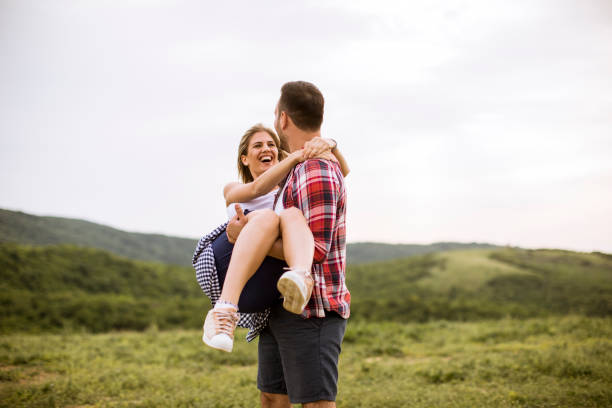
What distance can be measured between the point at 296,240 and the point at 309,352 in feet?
2.09

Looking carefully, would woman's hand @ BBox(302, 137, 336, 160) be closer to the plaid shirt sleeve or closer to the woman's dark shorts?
the plaid shirt sleeve

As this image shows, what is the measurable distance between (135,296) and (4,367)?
11.8m

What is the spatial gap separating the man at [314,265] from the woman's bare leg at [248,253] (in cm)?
22

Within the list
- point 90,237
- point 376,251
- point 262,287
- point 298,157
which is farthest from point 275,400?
point 376,251

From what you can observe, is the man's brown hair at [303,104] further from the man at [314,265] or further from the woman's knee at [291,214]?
the woman's knee at [291,214]

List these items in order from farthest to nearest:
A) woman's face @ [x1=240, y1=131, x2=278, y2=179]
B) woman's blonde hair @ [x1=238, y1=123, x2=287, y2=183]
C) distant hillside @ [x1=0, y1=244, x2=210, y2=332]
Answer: distant hillside @ [x1=0, y1=244, x2=210, y2=332]
woman's blonde hair @ [x1=238, y1=123, x2=287, y2=183]
woman's face @ [x1=240, y1=131, x2=278, y2=179]

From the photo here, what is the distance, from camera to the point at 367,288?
20.6m

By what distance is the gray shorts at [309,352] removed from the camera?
2.38 metres

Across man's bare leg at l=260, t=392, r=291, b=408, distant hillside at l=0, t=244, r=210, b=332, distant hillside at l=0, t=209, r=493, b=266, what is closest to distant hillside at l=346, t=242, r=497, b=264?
distant hillside at l=0, t=209, r=493, b=266

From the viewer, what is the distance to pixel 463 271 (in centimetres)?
1970

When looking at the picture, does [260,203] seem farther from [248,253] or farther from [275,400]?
[275,400]

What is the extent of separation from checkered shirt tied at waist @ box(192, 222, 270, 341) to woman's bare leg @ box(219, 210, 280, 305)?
0.28 meters

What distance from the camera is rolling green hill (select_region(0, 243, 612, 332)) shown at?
535 inches

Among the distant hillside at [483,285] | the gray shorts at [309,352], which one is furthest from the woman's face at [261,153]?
the distant hillside at [483,285]
